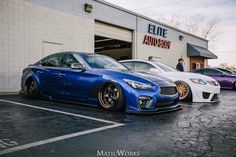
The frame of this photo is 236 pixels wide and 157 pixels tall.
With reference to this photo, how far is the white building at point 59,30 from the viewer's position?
1007 cm

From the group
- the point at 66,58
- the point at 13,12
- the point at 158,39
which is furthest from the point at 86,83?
the point at 158,39

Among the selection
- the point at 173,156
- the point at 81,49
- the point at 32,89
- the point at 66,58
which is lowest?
the point at 173,156

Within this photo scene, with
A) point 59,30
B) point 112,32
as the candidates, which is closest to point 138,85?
point 59,30

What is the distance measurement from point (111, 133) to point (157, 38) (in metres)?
16.0

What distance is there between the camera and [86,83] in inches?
242

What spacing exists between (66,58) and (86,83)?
1.20m

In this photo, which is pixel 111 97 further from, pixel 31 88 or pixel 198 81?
pixel 198 81

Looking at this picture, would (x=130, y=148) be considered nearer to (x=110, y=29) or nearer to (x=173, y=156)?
(x=173, y=156)

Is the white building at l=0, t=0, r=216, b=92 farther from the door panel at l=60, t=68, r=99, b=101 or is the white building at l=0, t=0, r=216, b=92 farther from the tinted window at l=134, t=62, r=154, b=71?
the door panel at l=60, t=68, r=99, b=101

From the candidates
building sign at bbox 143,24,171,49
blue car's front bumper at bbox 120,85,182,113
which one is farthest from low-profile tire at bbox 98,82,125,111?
building sign at bbox 143,24,171,49

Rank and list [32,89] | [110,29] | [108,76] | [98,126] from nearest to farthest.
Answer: [98,126] → [108,76] → [32,89] → [110,29]

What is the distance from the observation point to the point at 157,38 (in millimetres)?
19266

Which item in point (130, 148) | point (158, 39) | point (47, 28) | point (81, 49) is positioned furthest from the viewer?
point (158, 39)

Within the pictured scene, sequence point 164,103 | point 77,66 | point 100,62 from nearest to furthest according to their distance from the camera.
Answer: point 164,103, point 77,66, point 100,62
